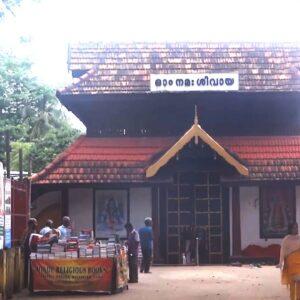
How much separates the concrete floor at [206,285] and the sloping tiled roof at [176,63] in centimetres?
576

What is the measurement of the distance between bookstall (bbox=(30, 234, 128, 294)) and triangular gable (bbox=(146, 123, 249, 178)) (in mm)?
5907

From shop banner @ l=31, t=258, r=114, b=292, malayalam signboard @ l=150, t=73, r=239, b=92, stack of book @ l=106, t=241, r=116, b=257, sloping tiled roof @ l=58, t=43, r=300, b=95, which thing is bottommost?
shop banner @ l=31, t=258, r=114, b=292

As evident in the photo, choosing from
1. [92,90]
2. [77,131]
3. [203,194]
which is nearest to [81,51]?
[92,90]

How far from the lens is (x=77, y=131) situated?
36562 mm

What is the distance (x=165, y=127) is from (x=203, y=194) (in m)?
2.67

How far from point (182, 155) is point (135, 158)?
5.09 feet

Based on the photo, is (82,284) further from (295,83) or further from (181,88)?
(295,83)

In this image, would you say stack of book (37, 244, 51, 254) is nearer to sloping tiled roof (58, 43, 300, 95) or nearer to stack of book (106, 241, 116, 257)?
stack of book (106, 241, 116, 257)

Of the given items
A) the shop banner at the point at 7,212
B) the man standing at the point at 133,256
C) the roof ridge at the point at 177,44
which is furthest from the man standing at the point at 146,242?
the roof ridge at the point at 177,44

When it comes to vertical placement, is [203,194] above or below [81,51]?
below

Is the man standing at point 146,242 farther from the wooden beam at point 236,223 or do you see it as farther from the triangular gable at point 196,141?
the wooden beam at point 236,223

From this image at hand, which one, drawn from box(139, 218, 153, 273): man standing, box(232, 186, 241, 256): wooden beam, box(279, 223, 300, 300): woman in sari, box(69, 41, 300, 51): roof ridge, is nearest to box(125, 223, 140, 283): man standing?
box(139, 218, 153, 273): man standing

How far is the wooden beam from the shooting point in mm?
19078

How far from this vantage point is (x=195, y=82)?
19.7 m
